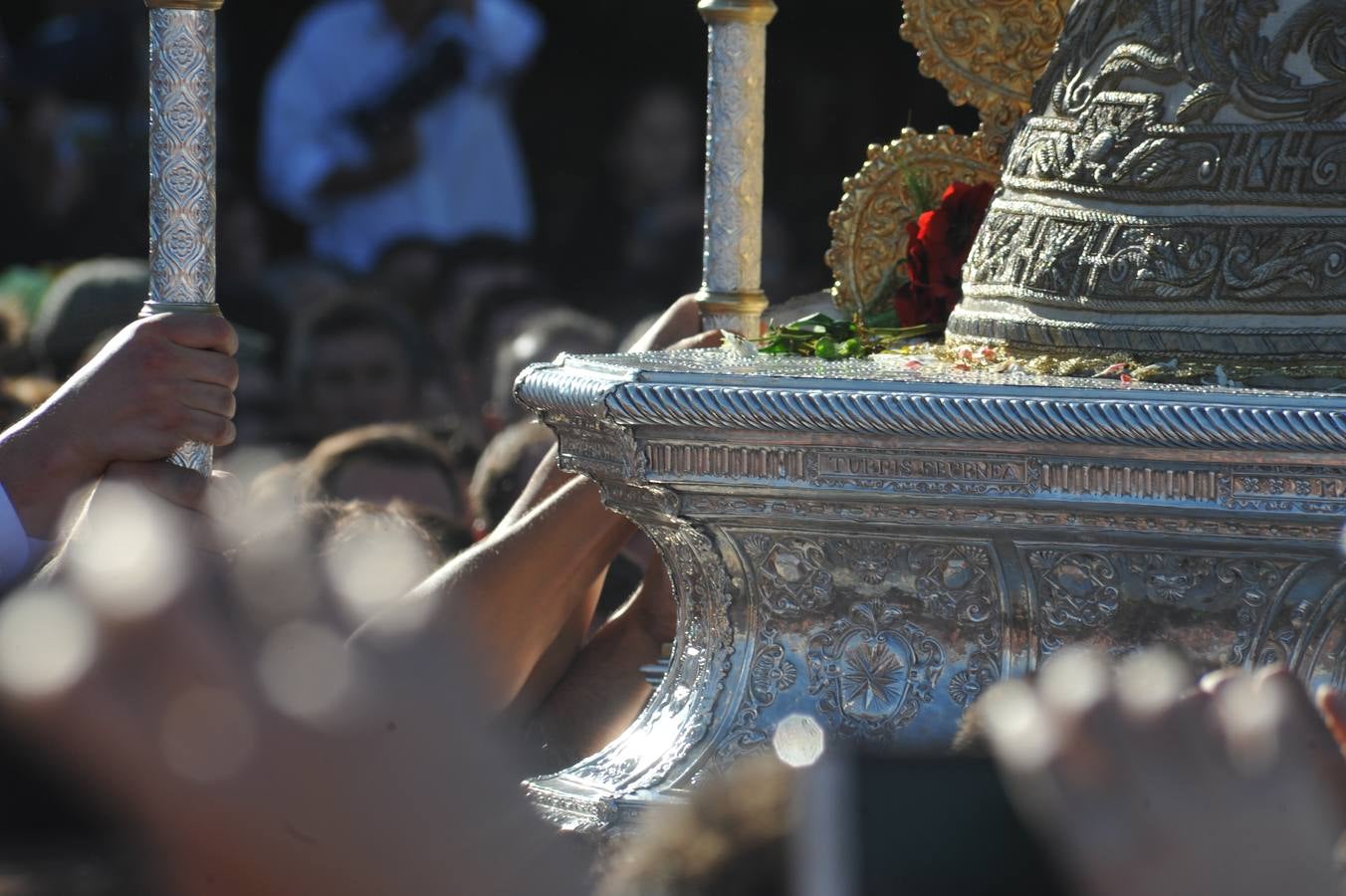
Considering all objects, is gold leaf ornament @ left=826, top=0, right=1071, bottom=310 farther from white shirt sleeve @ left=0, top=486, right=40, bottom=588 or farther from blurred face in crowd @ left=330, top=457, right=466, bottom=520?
blurred face in crowd @ left=330, top=457, right=466, bottom=520

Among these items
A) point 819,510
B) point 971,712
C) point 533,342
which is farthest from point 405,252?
point 971,712

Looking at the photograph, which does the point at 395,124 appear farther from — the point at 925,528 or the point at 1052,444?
the point at 1052,444

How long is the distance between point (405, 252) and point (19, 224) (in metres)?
1.72

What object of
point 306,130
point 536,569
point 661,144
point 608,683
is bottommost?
point 661,144

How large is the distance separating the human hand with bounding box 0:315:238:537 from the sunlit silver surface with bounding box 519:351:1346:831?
351 millimetres

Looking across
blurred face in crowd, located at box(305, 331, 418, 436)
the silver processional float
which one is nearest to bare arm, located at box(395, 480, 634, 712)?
the silver processional float

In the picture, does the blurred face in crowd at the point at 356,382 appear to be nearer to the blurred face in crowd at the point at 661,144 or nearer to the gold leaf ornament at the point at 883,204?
the blurred face in crowd at the point at 661,144

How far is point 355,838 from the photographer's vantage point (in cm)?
115

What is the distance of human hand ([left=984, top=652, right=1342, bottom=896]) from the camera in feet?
3.94

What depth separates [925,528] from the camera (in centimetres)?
228

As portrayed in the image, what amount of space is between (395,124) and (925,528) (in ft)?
19.7

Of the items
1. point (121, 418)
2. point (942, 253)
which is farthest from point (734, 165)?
point (121, 418)

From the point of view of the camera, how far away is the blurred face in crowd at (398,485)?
4242 millimetres

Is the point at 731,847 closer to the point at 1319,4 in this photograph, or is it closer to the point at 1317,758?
the point at 1317,758
